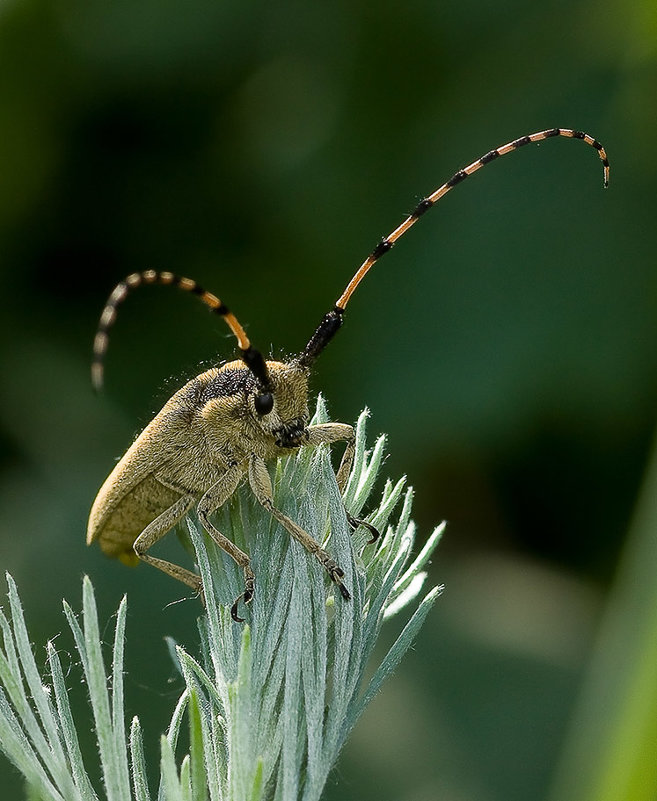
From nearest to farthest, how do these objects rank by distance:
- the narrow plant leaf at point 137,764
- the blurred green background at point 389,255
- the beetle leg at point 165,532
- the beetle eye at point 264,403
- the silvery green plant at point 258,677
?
1. the silvery green plant at point 258,677
2. the narrow plant leaf at point 137,764
3. the beetle eye at point 264,403
4. the beetle leg at point 165,532
5. the blurred green background at point 389,255

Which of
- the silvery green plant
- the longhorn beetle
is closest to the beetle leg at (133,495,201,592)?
the longhorn beetle

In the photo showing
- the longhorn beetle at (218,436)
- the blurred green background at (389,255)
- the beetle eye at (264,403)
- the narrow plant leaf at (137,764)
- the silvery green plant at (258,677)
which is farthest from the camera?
the blurred green background at (389,255)

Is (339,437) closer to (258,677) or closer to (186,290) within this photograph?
(186,290)

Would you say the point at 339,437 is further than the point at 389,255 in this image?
No

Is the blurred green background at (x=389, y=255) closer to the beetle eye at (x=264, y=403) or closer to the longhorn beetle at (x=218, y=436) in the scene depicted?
the longhorn beetle at (x=218, y=436)

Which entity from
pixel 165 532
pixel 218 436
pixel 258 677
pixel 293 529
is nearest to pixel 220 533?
pixel 293 529

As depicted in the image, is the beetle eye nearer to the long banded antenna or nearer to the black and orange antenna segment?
the long banded antenna

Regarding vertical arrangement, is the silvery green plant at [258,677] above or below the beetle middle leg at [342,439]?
below

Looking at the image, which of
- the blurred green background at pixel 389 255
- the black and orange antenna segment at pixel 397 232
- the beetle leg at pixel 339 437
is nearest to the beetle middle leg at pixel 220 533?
the beetle leg at pixel 339 437
